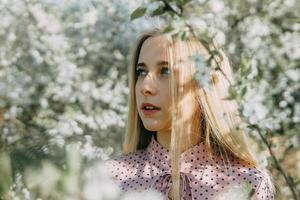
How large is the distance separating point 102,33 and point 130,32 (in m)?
0.36

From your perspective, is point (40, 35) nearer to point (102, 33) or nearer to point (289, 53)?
point (102, 33)

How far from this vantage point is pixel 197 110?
2.42 m

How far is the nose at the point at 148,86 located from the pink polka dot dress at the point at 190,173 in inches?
9.7

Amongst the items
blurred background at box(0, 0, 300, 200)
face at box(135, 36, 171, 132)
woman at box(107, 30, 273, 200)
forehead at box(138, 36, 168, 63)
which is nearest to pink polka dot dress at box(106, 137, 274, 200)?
woman at box(107, 30, 273, 200)

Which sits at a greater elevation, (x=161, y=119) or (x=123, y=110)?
(x=161, y=119)

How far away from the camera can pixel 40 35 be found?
5.97 metres

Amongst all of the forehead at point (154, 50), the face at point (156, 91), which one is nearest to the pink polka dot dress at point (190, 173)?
the face at point (156, 91)

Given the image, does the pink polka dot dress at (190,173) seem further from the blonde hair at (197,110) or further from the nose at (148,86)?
the nose at (148,86)

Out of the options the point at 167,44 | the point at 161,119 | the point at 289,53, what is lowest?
the point at 289,53

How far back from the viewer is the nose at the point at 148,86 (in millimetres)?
2275

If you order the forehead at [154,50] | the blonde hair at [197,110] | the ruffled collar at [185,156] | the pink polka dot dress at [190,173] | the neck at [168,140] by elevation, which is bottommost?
the pink polka dot dress at [190,173]

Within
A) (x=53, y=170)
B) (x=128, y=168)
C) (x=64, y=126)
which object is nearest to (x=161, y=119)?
(x=128, y=168)

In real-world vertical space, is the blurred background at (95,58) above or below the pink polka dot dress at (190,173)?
below

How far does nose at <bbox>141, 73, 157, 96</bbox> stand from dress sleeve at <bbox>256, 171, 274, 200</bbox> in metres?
0.43
